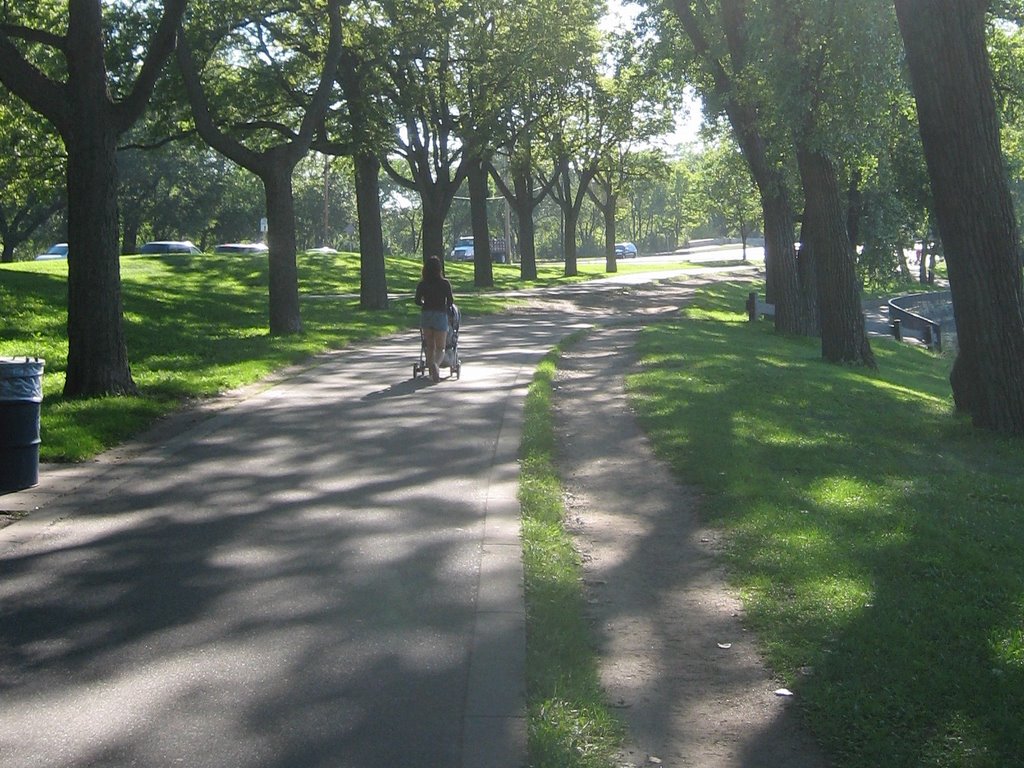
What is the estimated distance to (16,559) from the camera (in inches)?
314

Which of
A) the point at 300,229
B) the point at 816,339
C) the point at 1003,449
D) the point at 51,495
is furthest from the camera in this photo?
the point at 300,229

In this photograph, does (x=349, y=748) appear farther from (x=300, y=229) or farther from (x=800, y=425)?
(x=300, y=229)

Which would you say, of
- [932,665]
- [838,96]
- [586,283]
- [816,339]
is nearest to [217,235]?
[586,283]

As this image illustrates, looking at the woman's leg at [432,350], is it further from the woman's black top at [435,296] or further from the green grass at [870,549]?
the green grass at [870,549]

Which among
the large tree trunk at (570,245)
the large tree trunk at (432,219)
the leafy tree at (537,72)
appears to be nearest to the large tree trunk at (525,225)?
the leafy tree at (537,72)

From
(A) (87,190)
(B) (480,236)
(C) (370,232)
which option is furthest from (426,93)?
(A) (87,190)

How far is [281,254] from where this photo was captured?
24.0 m

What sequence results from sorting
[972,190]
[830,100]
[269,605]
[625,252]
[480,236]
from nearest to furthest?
1. [269,605]
2. [972,190]
3. [830,100]
4. [480,236]
5. [625,252]

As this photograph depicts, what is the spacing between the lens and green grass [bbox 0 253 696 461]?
13453 millimetres

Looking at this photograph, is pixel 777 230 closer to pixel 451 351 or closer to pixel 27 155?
pixel 451 351

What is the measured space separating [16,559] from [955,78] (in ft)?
31.0

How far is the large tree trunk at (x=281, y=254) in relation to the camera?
23922 mm

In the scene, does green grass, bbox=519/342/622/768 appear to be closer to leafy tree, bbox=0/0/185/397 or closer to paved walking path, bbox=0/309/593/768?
paved walking path, bbox=0/309/593/768

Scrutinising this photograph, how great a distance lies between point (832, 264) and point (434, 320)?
7.36 m
